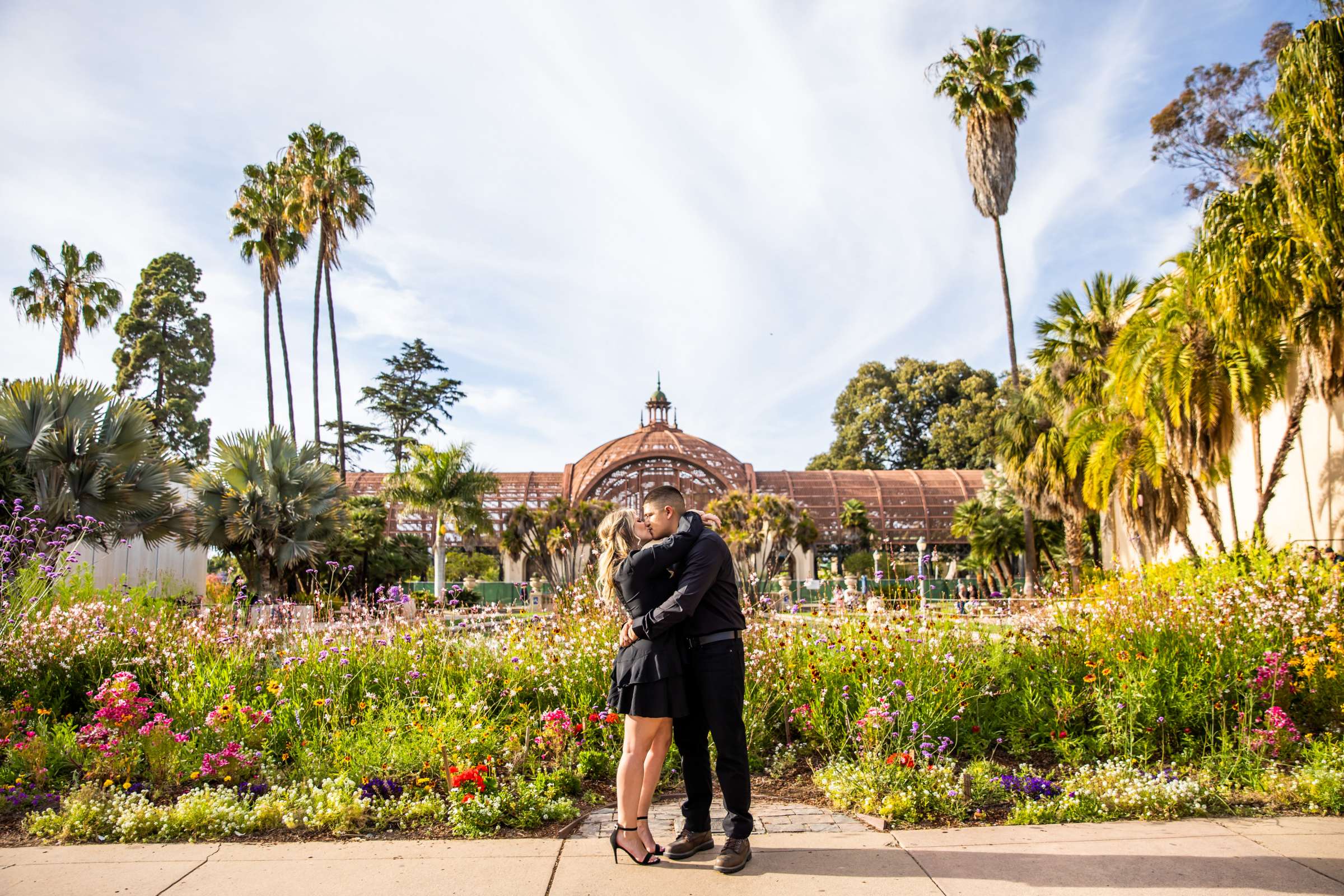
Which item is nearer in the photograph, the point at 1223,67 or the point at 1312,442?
the point at 1312,442

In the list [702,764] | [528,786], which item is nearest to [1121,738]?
[702,764]

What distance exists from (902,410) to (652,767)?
5063cm

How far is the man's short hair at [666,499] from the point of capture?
377 cm

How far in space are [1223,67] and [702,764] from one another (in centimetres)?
2850

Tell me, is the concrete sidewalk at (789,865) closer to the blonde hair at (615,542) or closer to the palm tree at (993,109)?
the blonde hair at (615,542)

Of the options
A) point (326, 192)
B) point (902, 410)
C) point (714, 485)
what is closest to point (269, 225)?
point (326, 192)

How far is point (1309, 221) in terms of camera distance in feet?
29.6

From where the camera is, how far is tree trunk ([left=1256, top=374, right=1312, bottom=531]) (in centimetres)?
1128

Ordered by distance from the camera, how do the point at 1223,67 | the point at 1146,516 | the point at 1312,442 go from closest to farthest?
the point at 1312,442 < the point at 1146,516 < the point at 1223,67

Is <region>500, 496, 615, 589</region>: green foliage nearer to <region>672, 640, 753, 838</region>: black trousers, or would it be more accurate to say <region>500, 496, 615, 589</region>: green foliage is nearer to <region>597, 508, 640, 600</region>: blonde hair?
<region>597, 508, 640, 600</region>: blonde hair

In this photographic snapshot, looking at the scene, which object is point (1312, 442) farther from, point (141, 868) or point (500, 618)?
point (141, 868)

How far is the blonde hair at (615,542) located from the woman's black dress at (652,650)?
0.17m

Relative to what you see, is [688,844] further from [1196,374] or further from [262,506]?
[262,506]

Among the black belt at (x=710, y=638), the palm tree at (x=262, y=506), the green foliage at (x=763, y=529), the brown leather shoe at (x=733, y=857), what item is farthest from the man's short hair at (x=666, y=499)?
the green foliage at (x=763, y=529)
